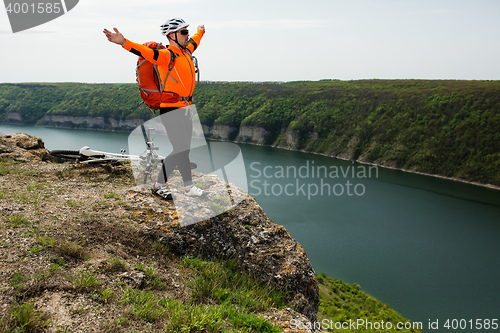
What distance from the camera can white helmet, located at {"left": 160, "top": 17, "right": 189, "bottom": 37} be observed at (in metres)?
4.96

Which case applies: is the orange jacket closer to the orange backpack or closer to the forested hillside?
the orange backpack

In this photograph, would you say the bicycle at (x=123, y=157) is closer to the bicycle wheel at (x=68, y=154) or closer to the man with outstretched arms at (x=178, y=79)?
the bicycle wheel at (x=68, y=154)

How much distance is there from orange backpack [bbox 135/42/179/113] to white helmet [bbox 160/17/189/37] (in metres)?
0.30

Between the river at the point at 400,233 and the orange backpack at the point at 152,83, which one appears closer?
the orange backpack at the point at 152,83

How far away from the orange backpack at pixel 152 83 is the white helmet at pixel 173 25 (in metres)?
0.30

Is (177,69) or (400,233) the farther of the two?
(400,233)

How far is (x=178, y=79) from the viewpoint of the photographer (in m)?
5.05

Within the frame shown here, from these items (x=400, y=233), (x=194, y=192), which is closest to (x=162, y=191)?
(x=194, y=192)

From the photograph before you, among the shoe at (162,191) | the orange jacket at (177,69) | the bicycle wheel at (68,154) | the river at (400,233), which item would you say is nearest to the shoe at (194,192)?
the shoe at (162,191)

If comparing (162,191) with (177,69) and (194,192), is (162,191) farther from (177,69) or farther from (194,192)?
(177,69)

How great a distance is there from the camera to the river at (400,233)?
27.9 meters

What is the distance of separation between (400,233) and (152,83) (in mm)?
41721

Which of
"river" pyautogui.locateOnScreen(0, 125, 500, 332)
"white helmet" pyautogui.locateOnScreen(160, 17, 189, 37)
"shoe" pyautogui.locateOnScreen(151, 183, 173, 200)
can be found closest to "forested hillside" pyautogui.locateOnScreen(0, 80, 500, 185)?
"river" pyautogui.locateOnScreen(0, 125, 500, 332)

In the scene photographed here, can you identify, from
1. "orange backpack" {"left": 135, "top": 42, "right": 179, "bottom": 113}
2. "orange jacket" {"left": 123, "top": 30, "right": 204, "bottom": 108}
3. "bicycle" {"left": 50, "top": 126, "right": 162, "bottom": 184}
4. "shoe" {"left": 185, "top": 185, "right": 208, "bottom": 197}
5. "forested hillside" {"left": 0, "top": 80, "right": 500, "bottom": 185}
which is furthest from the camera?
"forested hillside" {"left": 0, "top": 80, "right": 500, "bottom": 185}
